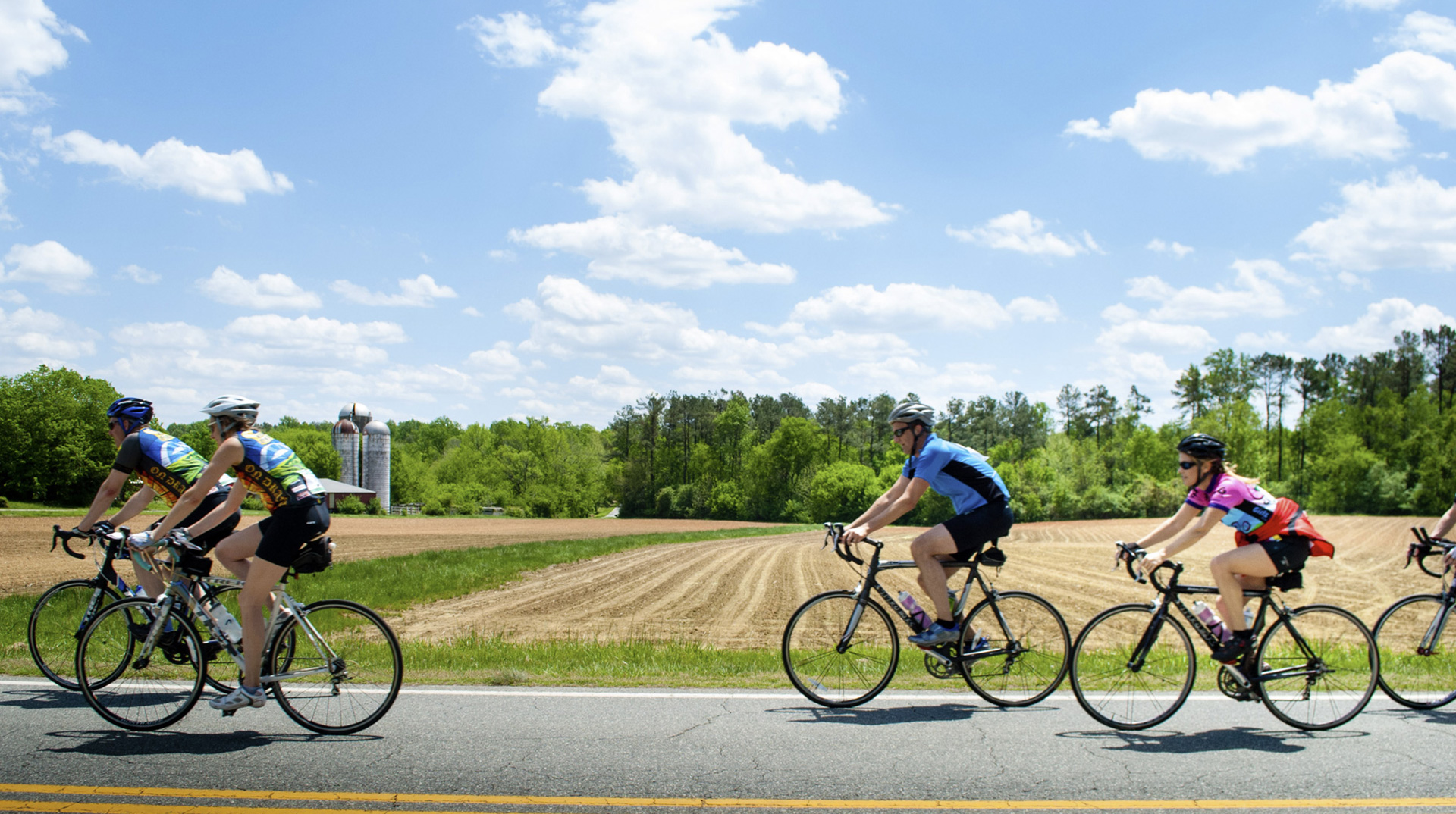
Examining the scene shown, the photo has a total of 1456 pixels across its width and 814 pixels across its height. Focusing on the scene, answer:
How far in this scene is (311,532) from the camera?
5398mm

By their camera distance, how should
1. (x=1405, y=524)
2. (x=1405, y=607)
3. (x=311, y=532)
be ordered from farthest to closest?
(x=1405, y=524) < (x=1405, y=607) < (x=311, y=532)

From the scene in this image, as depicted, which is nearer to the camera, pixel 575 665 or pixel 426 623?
pixel 575 665

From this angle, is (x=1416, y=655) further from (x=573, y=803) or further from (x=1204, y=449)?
(x=573, y=803)

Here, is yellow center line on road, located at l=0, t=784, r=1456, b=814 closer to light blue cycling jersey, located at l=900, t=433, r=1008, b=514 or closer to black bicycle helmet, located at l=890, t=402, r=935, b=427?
light blue cycling jersey, located at l=900, t=433, r=1008, b=514

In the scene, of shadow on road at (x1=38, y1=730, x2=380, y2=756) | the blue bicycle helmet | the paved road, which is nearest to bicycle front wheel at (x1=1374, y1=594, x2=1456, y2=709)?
the paved road

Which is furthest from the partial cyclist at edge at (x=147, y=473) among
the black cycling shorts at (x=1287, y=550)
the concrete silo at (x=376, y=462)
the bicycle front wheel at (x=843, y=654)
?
the concrete silo at (x=376, y=462)

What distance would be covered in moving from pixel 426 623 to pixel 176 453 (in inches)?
391

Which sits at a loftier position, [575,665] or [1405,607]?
[1405,607]

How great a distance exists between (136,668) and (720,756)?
3.73 m

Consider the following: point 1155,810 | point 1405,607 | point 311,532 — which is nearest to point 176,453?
point 311,532

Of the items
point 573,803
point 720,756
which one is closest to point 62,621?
point 573,803

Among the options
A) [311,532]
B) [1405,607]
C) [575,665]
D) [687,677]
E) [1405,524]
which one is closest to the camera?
[311,532]

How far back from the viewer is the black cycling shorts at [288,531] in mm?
5289

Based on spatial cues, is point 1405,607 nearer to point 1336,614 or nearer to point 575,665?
point 1336,614
